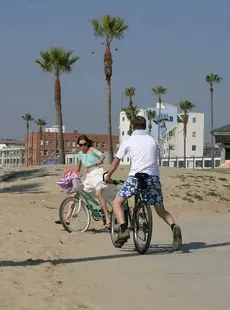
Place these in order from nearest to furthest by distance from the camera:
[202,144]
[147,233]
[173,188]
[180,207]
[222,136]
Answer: [147,233] → [180,207] → [173,188] → [222,136] → [202,144]

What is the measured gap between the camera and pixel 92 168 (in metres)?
10.5

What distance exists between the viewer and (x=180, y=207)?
16.8m

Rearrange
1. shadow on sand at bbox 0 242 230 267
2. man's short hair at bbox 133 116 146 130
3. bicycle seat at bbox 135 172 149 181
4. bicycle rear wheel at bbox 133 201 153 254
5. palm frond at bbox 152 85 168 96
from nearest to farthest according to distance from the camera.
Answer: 1. shadow on sand at bbox 0 242 230 267
2. bicycle rear wheel at bbox 133 201 153 254
3. bicycle seat at bbox 135 172 149 181
4. man's short hair at bbox 133 116 146 130
5. palm frond at bbox 152 85 168 96

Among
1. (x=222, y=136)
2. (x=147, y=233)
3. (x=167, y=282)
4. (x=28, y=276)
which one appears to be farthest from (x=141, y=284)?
(x=222, y=136)

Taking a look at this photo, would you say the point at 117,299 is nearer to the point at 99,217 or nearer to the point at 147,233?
the point at 147,233

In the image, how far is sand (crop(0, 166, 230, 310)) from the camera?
522cm

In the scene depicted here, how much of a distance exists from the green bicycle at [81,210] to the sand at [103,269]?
0.23m

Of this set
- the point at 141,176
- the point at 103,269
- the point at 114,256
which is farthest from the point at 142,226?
the point at 103,269

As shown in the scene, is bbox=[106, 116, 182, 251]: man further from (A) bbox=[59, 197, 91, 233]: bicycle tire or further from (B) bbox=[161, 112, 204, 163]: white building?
(B) bbox=[161, 112, 204, 163]: white building

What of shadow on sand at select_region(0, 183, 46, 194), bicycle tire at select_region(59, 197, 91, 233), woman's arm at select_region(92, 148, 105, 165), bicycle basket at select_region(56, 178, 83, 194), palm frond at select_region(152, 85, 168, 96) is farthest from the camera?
palm frond at select_region(152, 85, 168, 96)

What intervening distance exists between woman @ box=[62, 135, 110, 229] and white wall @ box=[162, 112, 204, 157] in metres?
111

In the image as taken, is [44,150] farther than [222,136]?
Yes

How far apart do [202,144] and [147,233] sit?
127356 mm

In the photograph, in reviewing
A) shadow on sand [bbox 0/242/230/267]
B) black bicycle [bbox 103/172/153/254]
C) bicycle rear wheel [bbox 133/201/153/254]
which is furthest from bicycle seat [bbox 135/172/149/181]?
shadow on sand [bbox 0/242/230/267]
